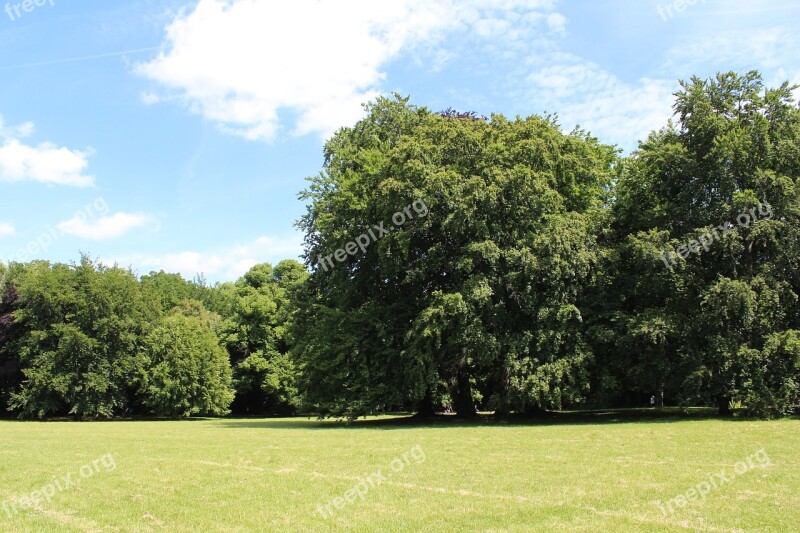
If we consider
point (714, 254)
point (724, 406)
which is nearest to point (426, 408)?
point (724, 406)

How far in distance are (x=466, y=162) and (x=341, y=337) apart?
37.9 feet

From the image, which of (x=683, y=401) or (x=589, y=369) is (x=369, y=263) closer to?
(x=589, y=369)

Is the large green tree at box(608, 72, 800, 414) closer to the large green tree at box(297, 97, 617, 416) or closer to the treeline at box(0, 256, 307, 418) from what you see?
the large green tree at box(297, 97, 617, 416)

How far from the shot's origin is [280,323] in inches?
2514

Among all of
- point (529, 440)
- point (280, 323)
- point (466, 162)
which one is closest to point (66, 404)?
point (280, 323)

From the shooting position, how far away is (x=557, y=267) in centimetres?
2911
